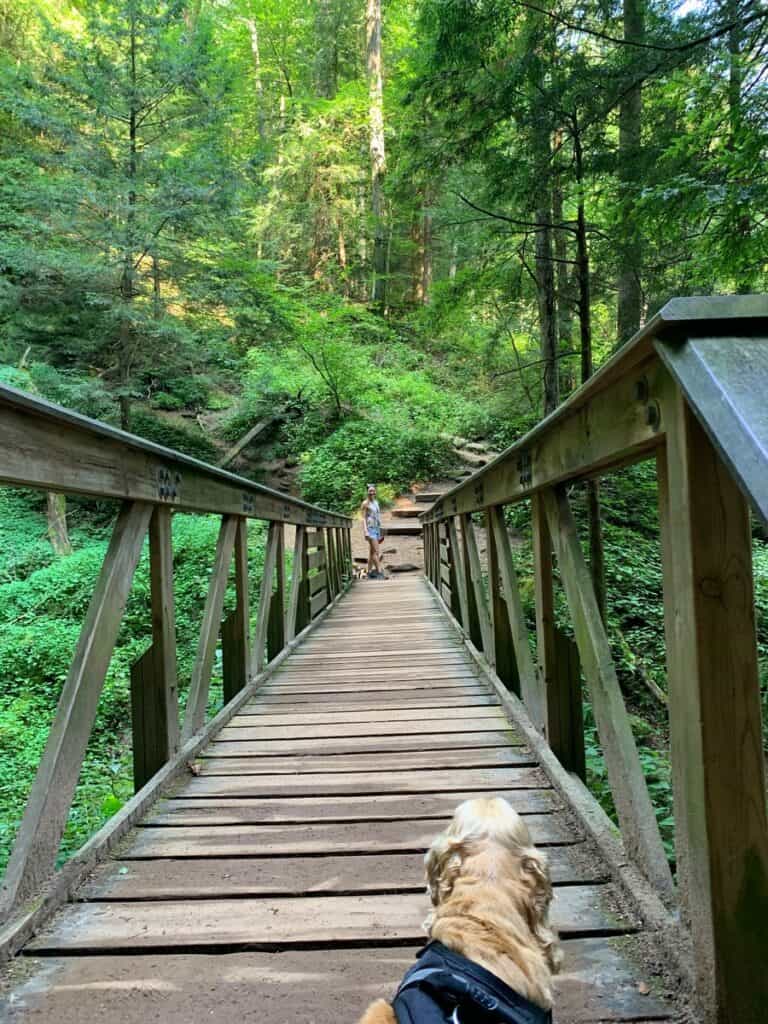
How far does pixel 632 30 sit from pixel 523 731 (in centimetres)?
765

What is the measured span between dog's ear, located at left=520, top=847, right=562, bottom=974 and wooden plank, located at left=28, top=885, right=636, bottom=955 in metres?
0.39

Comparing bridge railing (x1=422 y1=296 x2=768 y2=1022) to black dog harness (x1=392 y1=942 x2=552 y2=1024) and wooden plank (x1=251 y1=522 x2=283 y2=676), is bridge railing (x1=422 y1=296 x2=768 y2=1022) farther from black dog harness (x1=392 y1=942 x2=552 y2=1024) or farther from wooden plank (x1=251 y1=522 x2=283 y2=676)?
wooden plank (x1=251 y1=522 x2=283 y2=676)

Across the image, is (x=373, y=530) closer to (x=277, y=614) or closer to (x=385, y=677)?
(x=277, y=614)

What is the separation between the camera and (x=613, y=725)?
1848 mm

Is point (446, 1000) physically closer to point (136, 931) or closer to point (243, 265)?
point (136, 931)

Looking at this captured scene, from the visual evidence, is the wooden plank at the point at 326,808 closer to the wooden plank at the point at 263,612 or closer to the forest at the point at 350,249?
the forest at the point at 350,249

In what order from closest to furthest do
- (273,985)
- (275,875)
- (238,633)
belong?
1. (273,985)
2. (275,875)
3. (238,633)

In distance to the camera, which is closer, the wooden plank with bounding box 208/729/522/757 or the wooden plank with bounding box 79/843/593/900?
the wooden plank with bounding box 79/843/593/900

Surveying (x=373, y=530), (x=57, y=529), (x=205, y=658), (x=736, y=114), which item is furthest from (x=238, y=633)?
(x=57, y=529)

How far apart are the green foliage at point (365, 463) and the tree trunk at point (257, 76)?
52.9ft

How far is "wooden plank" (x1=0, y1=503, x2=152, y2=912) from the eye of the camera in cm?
167

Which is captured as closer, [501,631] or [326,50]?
[501,631]

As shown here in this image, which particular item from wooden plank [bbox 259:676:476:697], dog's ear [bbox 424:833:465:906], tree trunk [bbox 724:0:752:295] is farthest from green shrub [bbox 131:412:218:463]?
dog's ear [bbox 424:833:465:906]

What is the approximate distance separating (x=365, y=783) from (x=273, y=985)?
119cm
